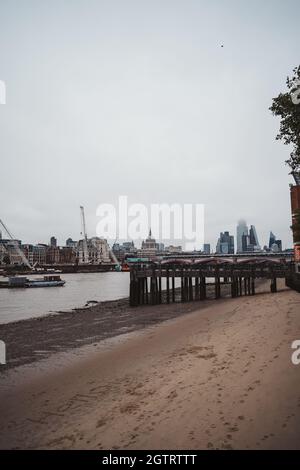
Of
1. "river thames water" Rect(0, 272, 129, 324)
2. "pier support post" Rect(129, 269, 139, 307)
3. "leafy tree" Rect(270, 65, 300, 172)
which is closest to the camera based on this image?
"leafy tree" Rect(270, 65, 300, 172)

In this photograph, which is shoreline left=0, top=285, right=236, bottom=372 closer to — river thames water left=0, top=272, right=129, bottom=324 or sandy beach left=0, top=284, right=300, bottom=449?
sandy beach left=0, top=284, right=300, bottom=449

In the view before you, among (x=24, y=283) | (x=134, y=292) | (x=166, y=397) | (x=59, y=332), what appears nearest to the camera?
(x=166, y=397)

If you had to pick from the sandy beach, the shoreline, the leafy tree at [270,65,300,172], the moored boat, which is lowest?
the moored boat

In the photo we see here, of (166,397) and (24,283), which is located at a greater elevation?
(166,397)

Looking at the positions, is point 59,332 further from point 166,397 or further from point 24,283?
point 24,283

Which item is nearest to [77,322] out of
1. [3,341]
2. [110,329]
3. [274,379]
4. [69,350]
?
[110,329]

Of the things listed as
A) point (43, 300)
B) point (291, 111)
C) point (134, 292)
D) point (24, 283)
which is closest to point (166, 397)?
point (291, 111)

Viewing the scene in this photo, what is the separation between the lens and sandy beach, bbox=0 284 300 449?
20.5ft

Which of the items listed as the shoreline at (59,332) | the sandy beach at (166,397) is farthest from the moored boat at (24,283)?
the sandy beach at (166,397)

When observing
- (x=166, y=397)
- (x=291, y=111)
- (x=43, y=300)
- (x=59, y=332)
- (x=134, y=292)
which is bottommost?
(x=43, y=300)

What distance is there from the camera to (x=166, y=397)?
8.26 meters

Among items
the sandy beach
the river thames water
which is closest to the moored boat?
the river thames water

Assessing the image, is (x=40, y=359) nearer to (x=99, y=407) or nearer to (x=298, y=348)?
(x=99, y=407)

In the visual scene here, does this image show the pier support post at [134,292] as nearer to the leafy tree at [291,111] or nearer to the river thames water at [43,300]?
the river thames water at [43,300]
